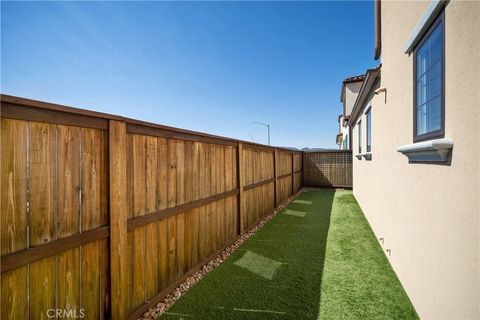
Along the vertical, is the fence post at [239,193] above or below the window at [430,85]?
below

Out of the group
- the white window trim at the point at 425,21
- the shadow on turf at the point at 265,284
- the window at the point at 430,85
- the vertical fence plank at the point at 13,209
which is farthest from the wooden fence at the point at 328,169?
the vertical fence plank at the point at 13,209

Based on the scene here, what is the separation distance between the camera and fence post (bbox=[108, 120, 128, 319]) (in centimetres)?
188

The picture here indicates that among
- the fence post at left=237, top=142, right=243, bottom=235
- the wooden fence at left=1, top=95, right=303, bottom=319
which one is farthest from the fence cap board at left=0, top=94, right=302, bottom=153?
the fence post at left=237, top=142, right=243, bottom=235

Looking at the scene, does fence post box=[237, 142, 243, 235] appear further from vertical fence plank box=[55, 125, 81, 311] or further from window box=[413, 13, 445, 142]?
vertical fence plank box=[55, 125, 81, 311]

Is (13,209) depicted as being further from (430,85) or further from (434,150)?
(430,85)

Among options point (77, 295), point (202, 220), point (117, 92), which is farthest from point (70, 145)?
point (117, 92)

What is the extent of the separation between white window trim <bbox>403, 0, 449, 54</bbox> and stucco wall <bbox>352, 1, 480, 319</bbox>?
0.09m

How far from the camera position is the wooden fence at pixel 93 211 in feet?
4.32

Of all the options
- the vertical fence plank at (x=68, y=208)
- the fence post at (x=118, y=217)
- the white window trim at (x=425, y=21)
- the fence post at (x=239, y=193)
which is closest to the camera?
the vertical fence plank at (x=68, y=208)

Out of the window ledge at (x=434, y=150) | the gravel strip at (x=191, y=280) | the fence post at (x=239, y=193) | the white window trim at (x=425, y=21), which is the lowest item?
the gravel strip at (x=191, y=280)

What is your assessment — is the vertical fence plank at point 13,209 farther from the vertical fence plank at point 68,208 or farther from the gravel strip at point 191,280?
the gravel strip at point 191,280

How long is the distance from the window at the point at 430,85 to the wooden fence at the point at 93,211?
2.75m

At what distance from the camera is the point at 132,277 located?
2133mm

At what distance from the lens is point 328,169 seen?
1220cm
